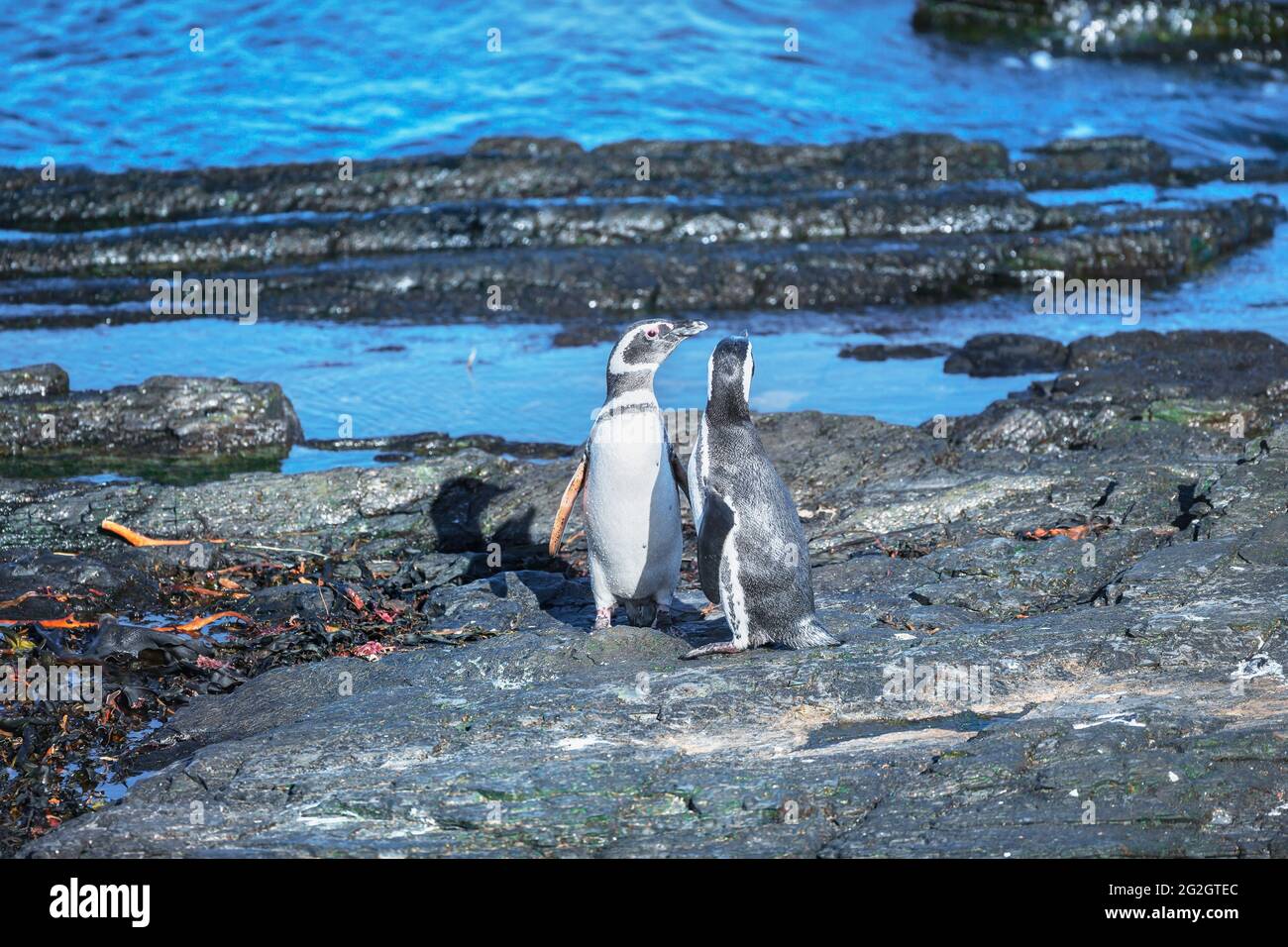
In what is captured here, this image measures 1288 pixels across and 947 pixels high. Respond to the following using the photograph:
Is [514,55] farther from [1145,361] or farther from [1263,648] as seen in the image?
[1263,648]

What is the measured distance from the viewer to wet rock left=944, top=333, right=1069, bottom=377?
41.5 ft

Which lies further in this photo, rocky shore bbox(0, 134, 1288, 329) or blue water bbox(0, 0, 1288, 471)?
rocky shore bbox(0, 134, 1288, 329)

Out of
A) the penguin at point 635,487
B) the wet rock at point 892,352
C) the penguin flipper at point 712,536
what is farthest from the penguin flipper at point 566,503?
the wet rock at point 892,352

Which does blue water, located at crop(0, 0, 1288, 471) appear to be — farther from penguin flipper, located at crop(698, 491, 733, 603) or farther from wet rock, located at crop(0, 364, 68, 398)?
penguin flipper, located at crop(698, 491, 733, 603)

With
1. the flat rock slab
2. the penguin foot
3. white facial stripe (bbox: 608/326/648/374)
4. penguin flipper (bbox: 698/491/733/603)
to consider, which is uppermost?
white facial stripe (bbox: 608/326/648/374)

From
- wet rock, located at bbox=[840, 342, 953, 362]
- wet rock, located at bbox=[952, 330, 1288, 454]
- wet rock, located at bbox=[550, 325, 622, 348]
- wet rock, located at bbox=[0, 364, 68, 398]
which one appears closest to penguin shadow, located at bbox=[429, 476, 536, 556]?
wet rock, located at bbox=[952, 330, 1288, 454]

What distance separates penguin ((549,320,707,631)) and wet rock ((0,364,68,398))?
5.89 meters

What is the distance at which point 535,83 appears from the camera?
28.5 metres

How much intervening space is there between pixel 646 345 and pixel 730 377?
691mm

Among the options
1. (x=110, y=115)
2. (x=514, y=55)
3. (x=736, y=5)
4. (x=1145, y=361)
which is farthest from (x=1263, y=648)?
(x=736, y=5)

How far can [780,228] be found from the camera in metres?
18.8

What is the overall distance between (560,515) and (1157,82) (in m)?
26.7

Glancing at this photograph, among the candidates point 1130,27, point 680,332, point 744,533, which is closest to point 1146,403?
point 680,332

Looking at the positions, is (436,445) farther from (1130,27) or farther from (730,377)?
(1130,27)
